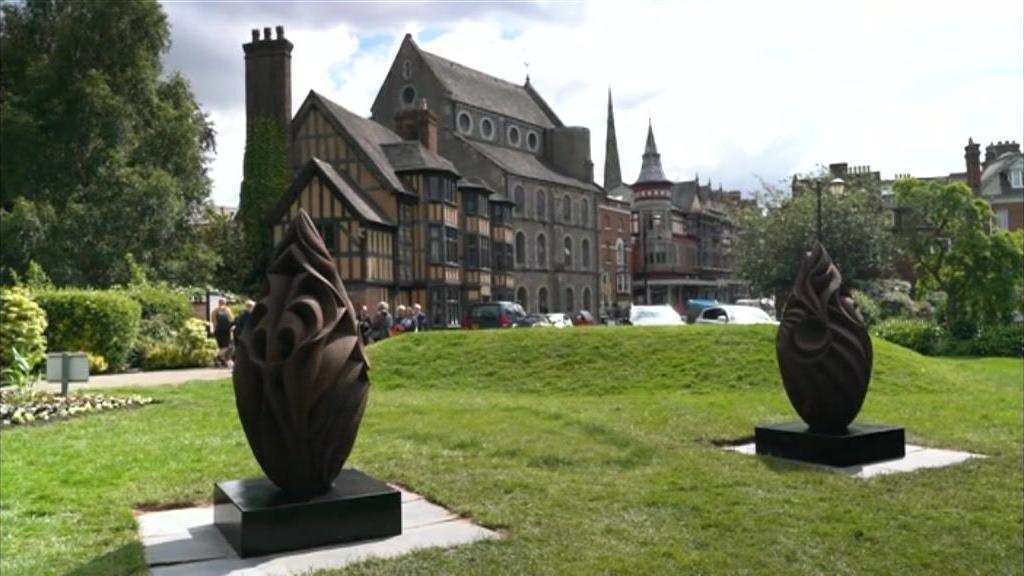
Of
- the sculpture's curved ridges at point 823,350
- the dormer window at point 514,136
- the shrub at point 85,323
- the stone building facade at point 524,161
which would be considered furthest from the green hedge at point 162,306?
the dormer window at point 514,136

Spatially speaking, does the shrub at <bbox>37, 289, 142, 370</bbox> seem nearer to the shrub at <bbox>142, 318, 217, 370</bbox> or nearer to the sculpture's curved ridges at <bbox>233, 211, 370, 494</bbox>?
the shrub at <bbox>142, 318, 217, 370</bbox>

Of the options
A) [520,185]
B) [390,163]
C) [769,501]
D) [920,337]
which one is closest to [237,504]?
[769,501]

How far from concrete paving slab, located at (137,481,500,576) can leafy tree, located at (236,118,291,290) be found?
38279 mm

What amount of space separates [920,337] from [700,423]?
73.8ft

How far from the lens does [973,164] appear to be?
7000 cm

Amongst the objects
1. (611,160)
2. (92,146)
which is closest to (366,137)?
(92,146)

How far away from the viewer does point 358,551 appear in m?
6.11

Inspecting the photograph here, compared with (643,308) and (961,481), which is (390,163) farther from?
(961,481)

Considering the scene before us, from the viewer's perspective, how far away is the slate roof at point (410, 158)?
43.4m

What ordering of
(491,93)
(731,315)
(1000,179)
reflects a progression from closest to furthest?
1. (731,315)
2. (491,93)
3. (1000,179)

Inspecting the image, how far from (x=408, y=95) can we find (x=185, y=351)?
1432 inches

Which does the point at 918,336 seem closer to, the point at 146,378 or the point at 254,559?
the point at 146,378

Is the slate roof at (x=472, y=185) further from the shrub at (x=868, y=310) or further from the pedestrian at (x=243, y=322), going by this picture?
the pedestrian at (x=243, y=322)

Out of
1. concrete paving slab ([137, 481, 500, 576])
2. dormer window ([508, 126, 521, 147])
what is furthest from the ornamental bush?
dormer window ([508, 126, 521, 147])
